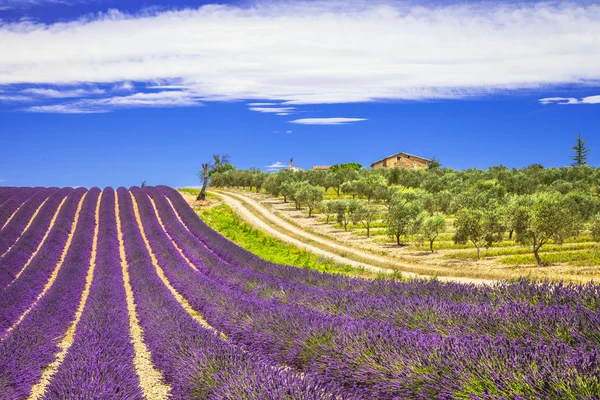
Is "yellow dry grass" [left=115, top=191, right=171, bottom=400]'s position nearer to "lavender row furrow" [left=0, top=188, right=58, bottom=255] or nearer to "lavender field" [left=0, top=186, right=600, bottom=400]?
"lavender field" [left=0, top=186, right=600, bottom=400]

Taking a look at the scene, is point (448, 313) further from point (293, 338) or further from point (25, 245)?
point (25, 245)

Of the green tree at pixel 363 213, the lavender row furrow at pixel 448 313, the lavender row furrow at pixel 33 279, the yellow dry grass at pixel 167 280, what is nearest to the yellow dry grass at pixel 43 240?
the lavender row furrow at pixel 33 279

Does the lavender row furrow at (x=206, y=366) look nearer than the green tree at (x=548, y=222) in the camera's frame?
Yes

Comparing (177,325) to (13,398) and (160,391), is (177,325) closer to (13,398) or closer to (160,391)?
(160,391)

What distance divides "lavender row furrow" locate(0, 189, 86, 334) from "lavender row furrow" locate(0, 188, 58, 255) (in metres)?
2.28

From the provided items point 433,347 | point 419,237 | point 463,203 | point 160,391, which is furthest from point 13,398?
point 463,203

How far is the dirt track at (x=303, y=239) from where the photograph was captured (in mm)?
32812

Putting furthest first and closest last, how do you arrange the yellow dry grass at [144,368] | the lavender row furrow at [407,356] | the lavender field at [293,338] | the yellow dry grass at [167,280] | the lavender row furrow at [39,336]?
the yellow dry grass at [167,280] → the lavender row furrow at [39,336] → the yellow dry grass at [144,368] → the lavender field at [293,338] → the lavender row furrow at [407,356]

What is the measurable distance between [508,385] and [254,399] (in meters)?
3.56

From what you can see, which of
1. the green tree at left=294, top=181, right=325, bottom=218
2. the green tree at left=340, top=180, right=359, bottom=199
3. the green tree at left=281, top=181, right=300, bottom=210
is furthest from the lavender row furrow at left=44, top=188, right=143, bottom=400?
the green tree at left=340, top=180, right=359, bottom=199

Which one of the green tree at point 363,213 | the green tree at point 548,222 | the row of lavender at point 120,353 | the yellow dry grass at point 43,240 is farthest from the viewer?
the green tree at point 363,213

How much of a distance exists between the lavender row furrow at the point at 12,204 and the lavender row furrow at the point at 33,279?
4.27 metres

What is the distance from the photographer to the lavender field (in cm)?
750

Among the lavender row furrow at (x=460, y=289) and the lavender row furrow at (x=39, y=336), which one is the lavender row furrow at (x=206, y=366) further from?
the lavender row furrow at (x=460, y=289)
